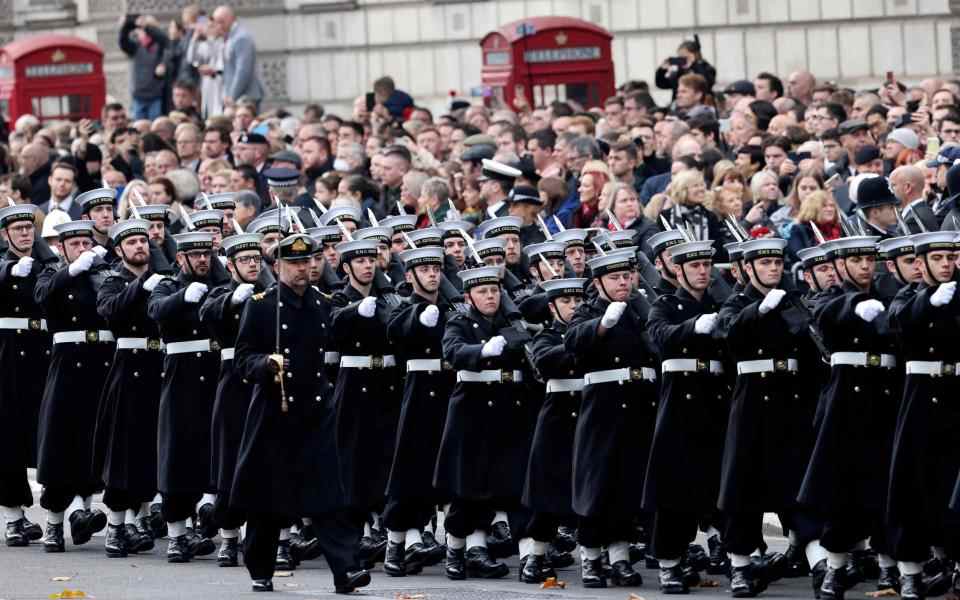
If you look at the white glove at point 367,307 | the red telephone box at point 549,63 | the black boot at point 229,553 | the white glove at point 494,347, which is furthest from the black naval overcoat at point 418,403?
the red telephone box at point 549,63

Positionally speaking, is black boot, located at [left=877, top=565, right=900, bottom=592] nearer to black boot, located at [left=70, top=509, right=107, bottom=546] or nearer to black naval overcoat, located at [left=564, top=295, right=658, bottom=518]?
black naval overcoat, located at [left=564, top=295, right=658, bottom=518]

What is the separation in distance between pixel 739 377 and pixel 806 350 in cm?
37

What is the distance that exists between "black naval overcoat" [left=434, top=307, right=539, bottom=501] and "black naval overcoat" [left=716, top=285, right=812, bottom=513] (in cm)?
152

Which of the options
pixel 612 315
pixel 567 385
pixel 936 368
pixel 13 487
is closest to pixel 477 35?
pixel 13 487

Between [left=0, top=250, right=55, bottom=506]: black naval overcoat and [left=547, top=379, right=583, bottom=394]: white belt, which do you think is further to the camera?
[left=0, top=250, right=55, bottom=506]: black naval overcoat

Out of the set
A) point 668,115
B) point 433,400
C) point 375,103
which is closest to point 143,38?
point 375,103

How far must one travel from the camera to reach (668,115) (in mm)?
21859

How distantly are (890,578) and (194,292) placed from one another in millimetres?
4271

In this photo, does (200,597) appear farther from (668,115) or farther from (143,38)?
(143,38)

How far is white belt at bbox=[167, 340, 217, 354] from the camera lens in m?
16.2

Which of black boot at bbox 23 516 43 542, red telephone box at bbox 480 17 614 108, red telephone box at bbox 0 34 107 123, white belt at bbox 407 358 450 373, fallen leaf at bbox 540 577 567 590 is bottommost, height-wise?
fallen leaf at bbox 540 577 567 590

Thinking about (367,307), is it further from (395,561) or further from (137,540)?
(137,540)

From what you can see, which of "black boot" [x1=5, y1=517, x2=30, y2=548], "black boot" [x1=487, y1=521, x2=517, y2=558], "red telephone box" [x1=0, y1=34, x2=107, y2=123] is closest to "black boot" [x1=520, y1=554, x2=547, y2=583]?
"black boot" [x1=487, y1=521, x2=517, y2=558]

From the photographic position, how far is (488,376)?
15555 millimetres
